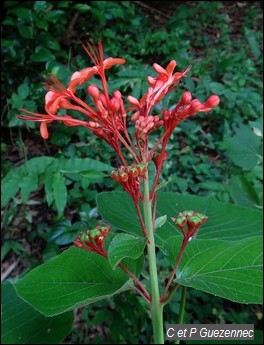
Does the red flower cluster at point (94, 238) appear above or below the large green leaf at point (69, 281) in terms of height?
above

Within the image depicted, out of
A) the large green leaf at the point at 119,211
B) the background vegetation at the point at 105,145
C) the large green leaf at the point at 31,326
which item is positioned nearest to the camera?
the large green leaf at the point at 119,211

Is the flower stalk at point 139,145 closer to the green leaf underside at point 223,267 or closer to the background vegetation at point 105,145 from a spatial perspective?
the green leaf underside at point 223,267

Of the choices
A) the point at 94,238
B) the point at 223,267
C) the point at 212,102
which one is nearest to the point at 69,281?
the point at 94,238

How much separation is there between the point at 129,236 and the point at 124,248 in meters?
0.02

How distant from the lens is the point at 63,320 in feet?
2.63

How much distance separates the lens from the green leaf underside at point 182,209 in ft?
2.32

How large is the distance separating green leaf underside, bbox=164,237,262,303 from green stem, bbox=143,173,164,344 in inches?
1.4

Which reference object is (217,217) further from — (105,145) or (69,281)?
(105,145)

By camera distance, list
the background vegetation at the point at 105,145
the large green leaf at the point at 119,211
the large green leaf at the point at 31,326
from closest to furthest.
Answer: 1. the large green leaf at the point at 119,211
2. the large green leaf at the point at 31,326
3. the background vegetation at the point at 105,145


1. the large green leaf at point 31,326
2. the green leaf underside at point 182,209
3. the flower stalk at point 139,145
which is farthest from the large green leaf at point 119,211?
the large green leaf at point 31,326

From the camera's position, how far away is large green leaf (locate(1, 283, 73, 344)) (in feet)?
2.62

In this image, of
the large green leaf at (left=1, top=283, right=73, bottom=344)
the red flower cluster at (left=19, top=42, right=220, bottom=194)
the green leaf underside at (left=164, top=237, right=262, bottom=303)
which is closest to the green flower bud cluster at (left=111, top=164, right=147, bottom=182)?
the red flower cluster at (left=19, top=42, right=220, bottom=194)

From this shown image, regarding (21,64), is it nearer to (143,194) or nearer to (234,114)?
(234,114)

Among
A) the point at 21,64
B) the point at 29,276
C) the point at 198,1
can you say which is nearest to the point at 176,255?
the point at 29,276
